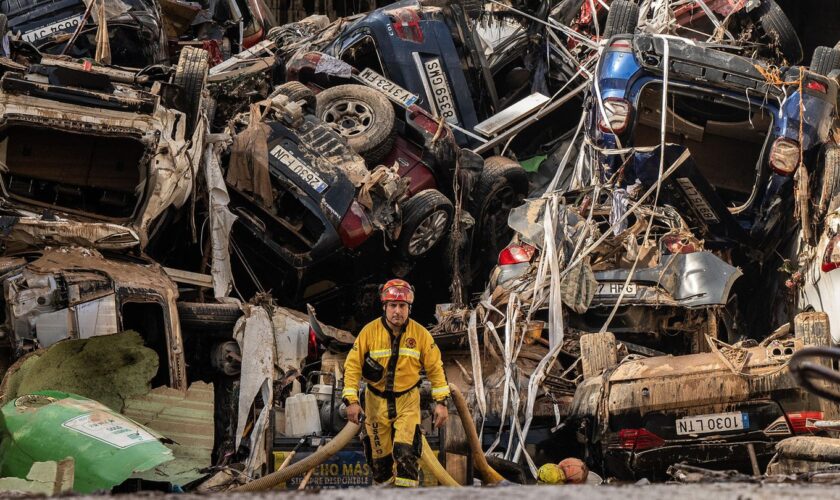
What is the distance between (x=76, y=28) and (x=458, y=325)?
18.9ft

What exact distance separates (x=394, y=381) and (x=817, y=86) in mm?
6929

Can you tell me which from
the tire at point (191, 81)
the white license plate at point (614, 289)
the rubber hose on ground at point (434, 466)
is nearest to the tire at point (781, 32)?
the white license plate at point (614, 289)

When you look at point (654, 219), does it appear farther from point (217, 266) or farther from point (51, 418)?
Result: point (51, 418)

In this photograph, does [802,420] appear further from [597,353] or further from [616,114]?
[616,114]

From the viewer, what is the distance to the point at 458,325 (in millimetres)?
12328

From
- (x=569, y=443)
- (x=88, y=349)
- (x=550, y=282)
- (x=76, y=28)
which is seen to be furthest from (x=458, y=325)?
(x=76, y=28)

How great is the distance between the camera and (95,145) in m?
12.5

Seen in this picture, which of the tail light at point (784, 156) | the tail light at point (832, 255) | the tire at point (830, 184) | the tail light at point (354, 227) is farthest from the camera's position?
the tail light at point (354, 227)

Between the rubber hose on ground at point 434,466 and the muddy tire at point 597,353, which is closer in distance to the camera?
the rubber hose on ground at point 434,466

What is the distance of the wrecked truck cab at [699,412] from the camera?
9.16 m

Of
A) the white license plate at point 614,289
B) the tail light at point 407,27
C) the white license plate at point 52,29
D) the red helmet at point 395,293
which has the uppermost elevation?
the tail light at point 407,27

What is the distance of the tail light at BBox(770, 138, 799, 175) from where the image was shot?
13438 mm

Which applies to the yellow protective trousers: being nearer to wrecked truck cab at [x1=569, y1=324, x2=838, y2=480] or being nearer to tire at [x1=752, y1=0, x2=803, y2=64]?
wrecked truck cab at [x1=569, y1=324, x2=838, y2=480]

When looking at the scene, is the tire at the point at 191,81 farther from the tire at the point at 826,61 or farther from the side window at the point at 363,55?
the tire at the point at 826,61
